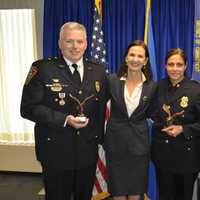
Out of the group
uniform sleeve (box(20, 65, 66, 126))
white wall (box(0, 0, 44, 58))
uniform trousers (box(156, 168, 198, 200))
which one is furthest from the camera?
white wall (box(0, 0, 44, 58))

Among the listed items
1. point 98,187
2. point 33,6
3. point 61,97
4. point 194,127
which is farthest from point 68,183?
point 33,6

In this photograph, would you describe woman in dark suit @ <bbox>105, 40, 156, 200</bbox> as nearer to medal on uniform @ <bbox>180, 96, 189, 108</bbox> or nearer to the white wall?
medal on uniform @ <bbox>180, 96, 189, 108</bbox>

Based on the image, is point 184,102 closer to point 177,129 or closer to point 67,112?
point 177,129

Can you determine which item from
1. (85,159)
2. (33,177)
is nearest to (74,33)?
(85,159)

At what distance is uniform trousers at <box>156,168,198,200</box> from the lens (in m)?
2.35

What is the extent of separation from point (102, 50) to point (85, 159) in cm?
143

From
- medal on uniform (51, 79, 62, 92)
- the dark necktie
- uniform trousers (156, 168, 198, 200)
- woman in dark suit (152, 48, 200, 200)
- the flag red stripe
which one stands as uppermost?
the dark necktie

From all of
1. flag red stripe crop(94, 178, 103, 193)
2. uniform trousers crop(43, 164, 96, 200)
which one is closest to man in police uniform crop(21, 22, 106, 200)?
uniform trousers crop(43, 164, 96, 200)

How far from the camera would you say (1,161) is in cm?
419

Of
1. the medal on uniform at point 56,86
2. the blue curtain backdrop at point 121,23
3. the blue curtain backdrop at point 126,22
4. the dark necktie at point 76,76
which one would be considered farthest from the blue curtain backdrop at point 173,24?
the medal on uniform at point 56,86

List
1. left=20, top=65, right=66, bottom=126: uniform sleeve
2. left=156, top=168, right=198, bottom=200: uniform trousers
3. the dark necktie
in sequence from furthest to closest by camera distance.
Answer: left=156, top=168, right=198, bottom=200: uniform trousers → the dark necktie → left=20, top=65, right=66, bottom=126: uniform sleeve

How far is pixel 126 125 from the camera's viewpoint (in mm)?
2324

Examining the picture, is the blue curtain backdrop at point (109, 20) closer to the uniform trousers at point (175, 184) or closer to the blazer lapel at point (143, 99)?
the blazer lapel at point (143, 99)

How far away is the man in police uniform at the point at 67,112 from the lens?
6.73 feet
